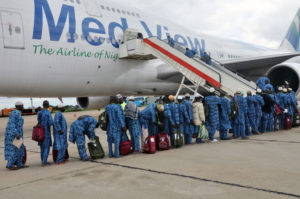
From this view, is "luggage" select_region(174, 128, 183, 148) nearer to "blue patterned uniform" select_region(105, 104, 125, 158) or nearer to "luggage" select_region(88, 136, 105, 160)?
"blue patterned uniform" select_region(105, 104, 125, 158)

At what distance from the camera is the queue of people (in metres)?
4.77

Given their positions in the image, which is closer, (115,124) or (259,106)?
(115,124)

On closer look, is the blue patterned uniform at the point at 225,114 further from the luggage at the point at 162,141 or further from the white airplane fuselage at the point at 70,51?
the white airplane fuselage at the point at 70,51

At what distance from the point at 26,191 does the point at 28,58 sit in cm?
493

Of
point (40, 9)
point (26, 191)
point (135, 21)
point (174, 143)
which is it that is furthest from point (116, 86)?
point (26, 191)

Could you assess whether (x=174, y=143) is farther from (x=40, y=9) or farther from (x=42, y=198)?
(x=40, y=9)

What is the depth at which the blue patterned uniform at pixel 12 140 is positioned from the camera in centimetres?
457

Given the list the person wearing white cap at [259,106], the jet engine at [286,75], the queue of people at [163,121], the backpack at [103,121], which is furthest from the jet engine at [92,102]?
the backpack at [103,121]

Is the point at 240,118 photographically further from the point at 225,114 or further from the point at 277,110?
the point at 277,110

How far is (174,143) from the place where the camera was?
5.86 metres

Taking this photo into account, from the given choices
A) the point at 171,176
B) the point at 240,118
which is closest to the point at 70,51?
the point at 240,118

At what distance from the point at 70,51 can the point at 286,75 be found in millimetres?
8847

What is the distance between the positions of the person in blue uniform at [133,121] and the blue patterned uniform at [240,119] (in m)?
2.73

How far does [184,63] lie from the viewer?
9172mm
